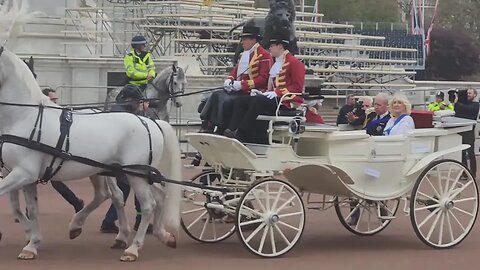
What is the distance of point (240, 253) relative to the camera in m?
10.2

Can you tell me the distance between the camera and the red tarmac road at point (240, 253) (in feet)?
30.9

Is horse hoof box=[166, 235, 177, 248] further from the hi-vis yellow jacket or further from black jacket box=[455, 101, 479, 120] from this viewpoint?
black jacket box=[455, 101, 479, 120]

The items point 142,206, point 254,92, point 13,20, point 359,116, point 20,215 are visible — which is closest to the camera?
point 13,20

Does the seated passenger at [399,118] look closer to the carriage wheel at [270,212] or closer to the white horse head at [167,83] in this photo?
the carriage wheel at [270,212]

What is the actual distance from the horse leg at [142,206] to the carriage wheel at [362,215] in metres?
2.41

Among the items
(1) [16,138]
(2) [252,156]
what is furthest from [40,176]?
(2) [252,156]

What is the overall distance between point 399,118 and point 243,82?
1850 millimetres

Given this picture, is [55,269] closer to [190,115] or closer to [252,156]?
[252,156]

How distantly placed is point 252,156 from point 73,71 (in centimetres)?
1335

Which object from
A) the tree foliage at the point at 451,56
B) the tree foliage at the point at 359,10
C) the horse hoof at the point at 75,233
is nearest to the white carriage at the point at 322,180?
the horse hoof at the point at 75,233

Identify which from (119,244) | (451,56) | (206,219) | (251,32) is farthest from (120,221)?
(451,56)

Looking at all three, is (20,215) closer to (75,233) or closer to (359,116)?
(75,233)

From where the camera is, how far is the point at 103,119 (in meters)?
9.71

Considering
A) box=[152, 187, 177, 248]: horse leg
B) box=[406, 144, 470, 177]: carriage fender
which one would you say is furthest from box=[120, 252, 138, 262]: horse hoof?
box=[406, 144, 470, 177]: carriage fender
